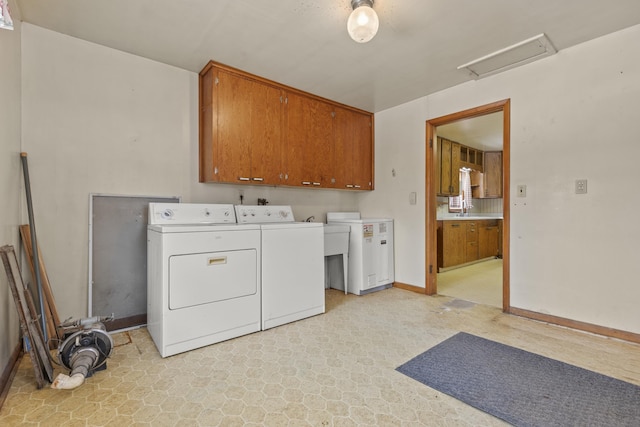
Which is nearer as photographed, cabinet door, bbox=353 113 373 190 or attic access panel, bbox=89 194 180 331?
attic access panel, bbox=89 194 180 331

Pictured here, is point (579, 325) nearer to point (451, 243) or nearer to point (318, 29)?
point (451, 243)

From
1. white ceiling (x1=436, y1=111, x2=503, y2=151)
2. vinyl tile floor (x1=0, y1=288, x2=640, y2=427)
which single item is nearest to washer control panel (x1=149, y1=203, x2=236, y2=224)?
vinyl tile floor (x1=0, y1=288, x2=640, y2=427)

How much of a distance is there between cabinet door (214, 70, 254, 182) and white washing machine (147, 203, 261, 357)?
63 cm

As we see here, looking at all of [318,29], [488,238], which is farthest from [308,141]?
[488,238]

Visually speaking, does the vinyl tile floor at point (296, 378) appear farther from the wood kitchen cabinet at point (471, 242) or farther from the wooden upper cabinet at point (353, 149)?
the wood kitchen cabinet at point (471, 242)

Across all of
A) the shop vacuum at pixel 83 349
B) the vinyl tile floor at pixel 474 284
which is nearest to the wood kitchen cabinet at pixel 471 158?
the vinyl tile floor at pixel 474 284

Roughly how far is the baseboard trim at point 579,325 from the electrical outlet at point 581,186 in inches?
42.1

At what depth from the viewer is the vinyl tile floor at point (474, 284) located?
330 centimetres

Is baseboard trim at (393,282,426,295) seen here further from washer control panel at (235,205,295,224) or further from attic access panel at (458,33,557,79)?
attic access panel at (458,33,557,79)

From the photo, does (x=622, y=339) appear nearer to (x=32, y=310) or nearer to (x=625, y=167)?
(x=625, y=167)

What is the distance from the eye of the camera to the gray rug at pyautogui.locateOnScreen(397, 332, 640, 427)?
138 centimetres

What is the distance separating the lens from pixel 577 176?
93.9 inches

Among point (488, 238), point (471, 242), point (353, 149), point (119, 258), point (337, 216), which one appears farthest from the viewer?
point (488, 238)

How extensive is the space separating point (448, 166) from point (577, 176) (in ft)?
8.58
